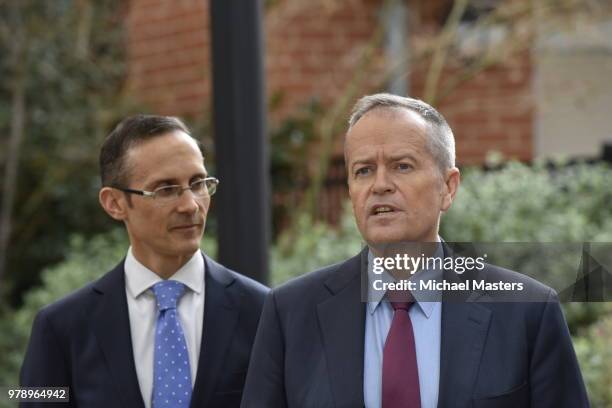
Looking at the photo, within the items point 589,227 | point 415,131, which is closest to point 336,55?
point 589,227

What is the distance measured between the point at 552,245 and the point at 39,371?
5.17 feet

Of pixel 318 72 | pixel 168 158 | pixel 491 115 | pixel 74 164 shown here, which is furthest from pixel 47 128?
pixel 168 158

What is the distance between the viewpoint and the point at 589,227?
7.62 metres

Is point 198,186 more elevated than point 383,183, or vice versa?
point 198,186

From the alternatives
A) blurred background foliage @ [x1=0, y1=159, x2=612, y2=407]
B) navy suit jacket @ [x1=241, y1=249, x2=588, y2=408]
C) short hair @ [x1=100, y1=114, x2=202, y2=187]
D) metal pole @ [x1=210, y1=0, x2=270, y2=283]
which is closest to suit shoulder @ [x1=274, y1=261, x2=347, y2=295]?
navy suit jacket @ [x1=241, y1=249, x2=588, y2=408]

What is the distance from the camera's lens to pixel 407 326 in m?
3.00

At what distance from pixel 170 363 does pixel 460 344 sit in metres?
1.04

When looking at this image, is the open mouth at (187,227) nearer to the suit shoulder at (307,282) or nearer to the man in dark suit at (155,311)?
the man in dark suit at (155,311)

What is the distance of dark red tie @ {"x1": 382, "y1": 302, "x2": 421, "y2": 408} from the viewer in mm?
2908

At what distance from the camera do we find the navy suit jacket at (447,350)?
289 cm

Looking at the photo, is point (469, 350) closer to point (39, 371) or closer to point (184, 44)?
point (39, 371)

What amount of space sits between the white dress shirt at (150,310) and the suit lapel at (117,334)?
0.03 m

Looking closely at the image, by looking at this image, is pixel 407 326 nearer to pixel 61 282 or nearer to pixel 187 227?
pixel 187 227

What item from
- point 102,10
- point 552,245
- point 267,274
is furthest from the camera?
point 102,10
